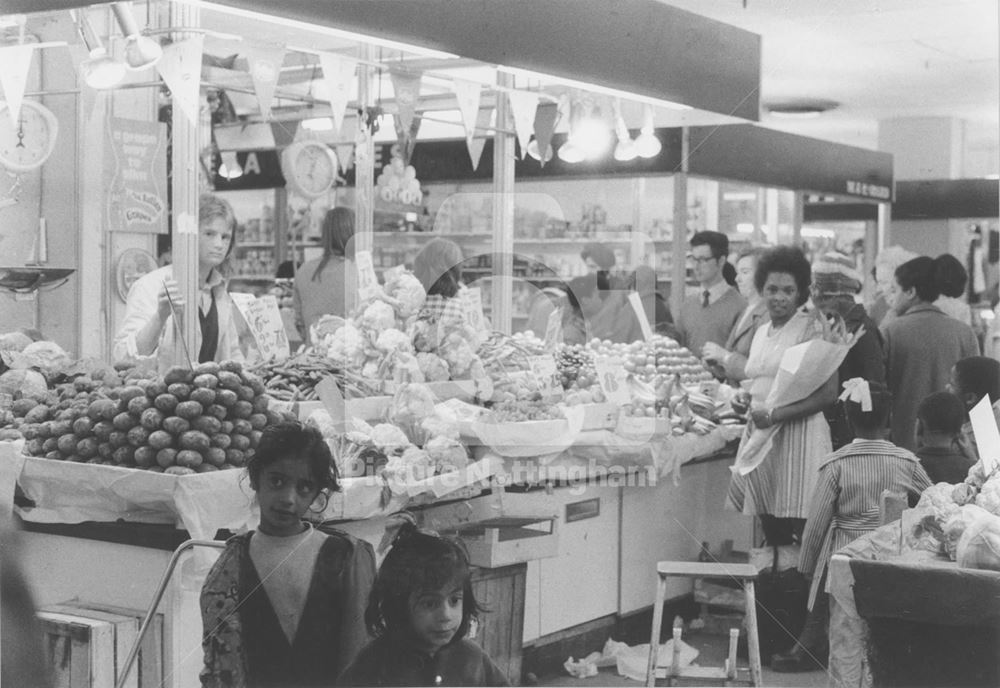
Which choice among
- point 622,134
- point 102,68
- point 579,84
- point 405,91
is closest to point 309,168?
point 405,91

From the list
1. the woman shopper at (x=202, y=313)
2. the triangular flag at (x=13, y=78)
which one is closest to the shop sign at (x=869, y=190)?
the woman shopper at (x=202, y=313)

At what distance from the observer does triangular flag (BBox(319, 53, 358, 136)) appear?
4.46 metres

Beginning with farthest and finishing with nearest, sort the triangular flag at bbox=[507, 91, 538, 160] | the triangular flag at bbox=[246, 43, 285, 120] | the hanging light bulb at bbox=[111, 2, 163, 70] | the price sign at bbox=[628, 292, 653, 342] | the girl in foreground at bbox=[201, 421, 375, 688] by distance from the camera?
the price sign at bbox=[628, 292, 653, 342] < the triangular flag at bbox=[507, 91, 538, 160] < the triangular flag at bbox=[246, 43, 285, 120] < the hanging light bulb at bbox=[111, 2, 163, 70] < the girl in foreground at bbox=[201, 421, 375, 688]

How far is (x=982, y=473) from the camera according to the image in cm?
299

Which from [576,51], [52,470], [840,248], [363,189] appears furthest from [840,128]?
[52,470]

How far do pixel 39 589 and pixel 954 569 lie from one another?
2.27 meters

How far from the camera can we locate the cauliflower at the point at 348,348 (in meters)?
4.43

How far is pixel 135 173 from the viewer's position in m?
5.37

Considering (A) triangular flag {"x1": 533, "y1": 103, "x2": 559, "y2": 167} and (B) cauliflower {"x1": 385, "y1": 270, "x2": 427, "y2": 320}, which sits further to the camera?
(A) triangular flag {"x1": 533, "y1": 103, "x2": 559, "y2": 167}

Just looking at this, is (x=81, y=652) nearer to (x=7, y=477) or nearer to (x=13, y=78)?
(x=7, y=477)

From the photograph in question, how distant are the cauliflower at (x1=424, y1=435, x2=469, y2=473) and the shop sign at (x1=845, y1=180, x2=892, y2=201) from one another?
20.4 feet

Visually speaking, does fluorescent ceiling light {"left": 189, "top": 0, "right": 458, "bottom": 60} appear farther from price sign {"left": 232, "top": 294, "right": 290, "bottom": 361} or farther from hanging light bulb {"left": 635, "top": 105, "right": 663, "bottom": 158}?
hanging light bulb {"left": 635, "top": 105, "right": 663, "bottom": 158}

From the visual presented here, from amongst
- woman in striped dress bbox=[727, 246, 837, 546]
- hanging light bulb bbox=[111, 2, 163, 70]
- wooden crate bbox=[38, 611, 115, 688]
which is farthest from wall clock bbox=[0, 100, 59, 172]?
woman in striped dress bbox=[727, 246, 837, 546]

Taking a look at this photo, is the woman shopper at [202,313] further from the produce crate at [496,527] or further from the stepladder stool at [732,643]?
the stepladder stool at [732,643]
